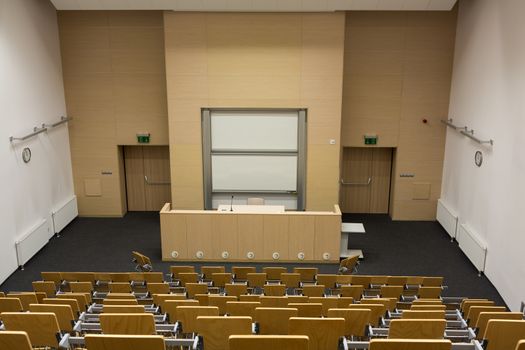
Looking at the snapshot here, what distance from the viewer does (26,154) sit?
34.0 ft

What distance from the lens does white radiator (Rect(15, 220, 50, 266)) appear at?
10.0 m

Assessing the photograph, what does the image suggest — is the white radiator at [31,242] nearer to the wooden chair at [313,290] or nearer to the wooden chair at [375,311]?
the wooden chair at [313,290]

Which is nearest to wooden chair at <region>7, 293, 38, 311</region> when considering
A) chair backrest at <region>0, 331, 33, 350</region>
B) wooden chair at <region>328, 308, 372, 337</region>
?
chair backrest at <region>0, 331, 33, 350</region>

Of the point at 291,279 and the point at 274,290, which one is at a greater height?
the point at 274,290

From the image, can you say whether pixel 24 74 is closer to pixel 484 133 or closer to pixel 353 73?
pixel 353 73

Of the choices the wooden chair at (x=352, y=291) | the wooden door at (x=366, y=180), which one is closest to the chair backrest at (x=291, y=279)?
the wooden chair at (x=352, y=291)

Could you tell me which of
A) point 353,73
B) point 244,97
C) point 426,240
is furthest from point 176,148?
point 426,240

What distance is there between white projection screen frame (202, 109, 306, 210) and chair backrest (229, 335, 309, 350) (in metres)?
8.35

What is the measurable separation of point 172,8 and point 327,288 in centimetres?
673

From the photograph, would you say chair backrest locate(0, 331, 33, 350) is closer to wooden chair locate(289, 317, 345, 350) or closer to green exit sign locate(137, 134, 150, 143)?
wooden chair locate(289, 317, 345, 350)

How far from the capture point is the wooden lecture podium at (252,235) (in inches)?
402

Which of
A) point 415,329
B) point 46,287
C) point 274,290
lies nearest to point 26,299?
point 46,287

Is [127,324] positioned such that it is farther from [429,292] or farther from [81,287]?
[429,292]

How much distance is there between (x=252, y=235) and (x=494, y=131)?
16.4 ft
